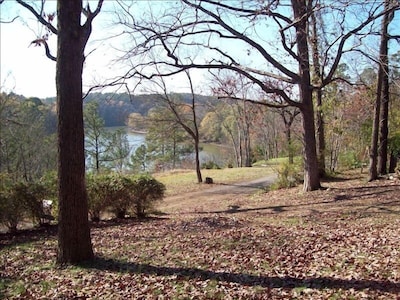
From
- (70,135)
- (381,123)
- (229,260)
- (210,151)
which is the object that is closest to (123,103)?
(381,123)

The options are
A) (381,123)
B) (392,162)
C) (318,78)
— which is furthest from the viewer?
(392,162)

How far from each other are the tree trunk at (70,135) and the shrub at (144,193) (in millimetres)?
4324

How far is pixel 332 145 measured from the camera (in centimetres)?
2128

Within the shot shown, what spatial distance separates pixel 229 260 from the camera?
5238 mm

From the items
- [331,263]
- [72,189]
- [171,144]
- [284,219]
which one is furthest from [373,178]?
[171,144]

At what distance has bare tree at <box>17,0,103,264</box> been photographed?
16.3 feet

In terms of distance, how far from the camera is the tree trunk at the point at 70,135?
497 cm

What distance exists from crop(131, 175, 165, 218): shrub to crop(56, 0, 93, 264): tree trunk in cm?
→ 432

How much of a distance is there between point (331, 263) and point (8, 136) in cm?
3102

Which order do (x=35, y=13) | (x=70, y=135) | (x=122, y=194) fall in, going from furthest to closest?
(x=122, y=194) → (x=35, y=13) → (x=70, y=135)

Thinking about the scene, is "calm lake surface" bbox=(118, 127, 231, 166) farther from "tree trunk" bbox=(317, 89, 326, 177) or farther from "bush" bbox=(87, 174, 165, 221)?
"bush" bbox=(87, 174, 165, 221)

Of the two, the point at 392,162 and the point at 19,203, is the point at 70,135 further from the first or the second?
the point at 392,162

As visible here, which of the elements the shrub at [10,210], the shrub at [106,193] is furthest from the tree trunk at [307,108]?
the shrub at [10,210]

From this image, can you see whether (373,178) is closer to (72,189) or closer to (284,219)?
(284,219)
